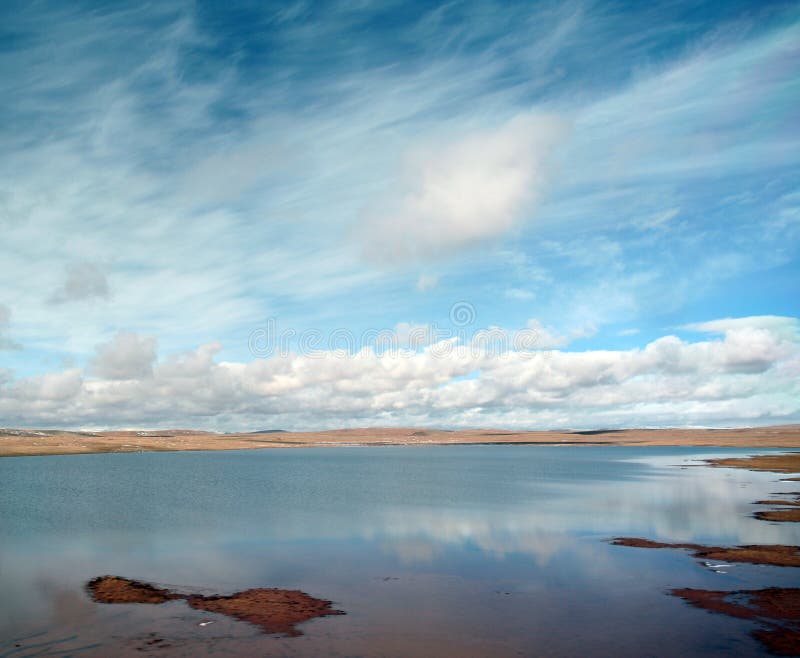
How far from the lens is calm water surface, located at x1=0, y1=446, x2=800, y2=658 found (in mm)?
23531

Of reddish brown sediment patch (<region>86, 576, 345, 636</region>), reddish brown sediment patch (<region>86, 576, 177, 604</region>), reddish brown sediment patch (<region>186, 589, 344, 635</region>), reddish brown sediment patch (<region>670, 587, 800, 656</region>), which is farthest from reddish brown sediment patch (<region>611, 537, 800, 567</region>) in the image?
reddish brown sediment patch (<region>86, 576, 177, 604</region>)

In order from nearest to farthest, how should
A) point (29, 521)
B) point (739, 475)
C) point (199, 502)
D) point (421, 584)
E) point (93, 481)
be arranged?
point (421, 584) < point (29, 521) < point (199, 502) < point (93, 481) < point (739, 475)

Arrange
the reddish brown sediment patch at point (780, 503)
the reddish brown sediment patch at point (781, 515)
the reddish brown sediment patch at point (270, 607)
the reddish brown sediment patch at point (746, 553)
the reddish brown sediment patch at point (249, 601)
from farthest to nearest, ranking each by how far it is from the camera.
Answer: the reddish brown sediment patch at point (780, 503) < the reddish brown sediment patch at point (781, 515) < the reddish brown sediment patch at point (746, 553) < the reddish brown sediment patch at point (249, 601) < the reddish brown sediment patch at point (270, 607)

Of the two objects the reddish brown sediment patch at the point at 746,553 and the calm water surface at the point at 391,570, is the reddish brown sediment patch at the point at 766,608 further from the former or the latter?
the reddish brown sediment patch at the point at 746,553

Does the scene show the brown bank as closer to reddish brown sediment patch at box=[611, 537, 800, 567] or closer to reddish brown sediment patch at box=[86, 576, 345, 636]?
reddish brown sediment patch at box=[611, 537, 800, 567]

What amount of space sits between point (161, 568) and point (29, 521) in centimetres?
2586

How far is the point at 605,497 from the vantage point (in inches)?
3012

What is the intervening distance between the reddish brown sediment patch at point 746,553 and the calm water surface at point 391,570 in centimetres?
187

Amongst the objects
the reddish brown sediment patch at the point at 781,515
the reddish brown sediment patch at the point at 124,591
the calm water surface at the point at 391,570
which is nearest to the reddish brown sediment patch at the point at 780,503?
the calm water surface at the point at 391,570

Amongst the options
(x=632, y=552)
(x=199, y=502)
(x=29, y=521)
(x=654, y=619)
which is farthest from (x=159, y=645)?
(x=199, y=502)

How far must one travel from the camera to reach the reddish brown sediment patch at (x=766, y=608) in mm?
23141

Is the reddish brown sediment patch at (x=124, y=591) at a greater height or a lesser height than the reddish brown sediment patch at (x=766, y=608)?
greater

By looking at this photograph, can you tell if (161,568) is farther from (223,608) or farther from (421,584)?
(421,584)

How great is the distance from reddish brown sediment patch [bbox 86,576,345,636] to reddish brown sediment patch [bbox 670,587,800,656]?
1732cm
